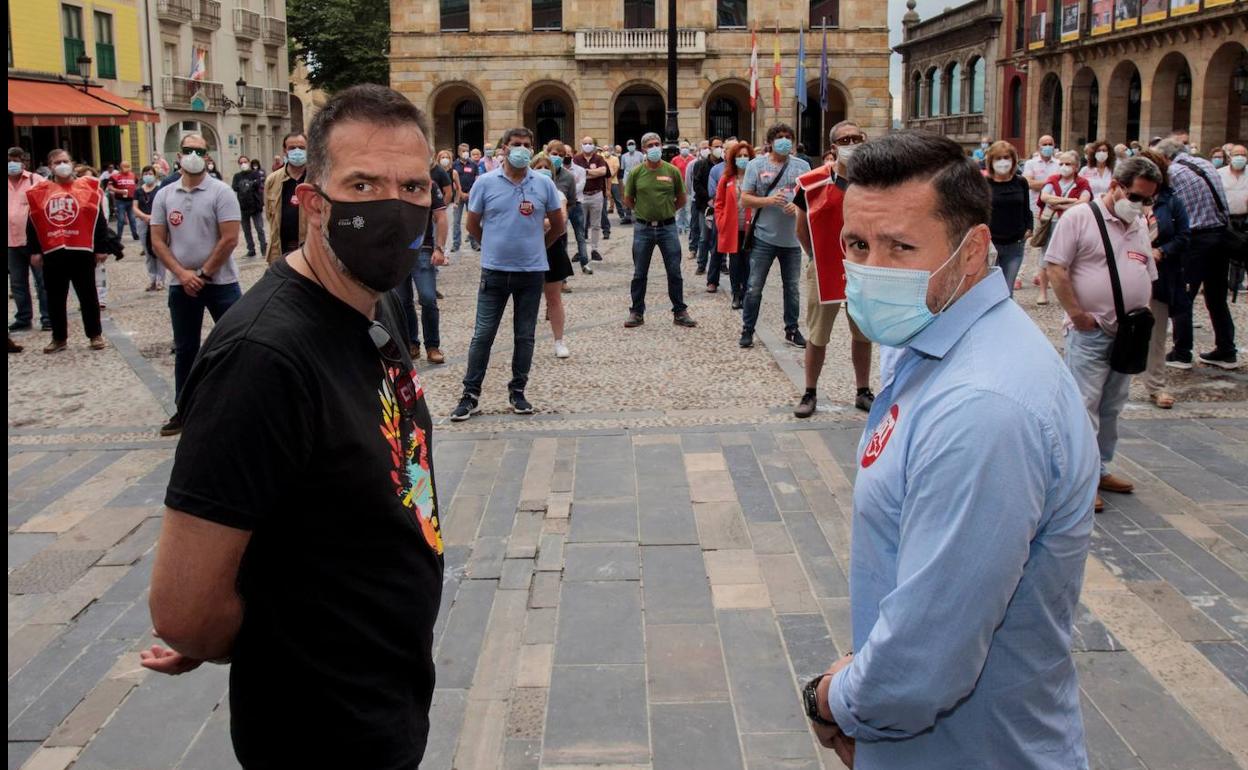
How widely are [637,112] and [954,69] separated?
1481 centimetres

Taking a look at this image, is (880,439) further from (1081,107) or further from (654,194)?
(1081,107)

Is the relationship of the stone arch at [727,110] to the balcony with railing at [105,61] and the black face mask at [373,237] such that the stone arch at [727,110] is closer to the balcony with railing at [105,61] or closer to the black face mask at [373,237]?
the balcony with railing at [105,61]

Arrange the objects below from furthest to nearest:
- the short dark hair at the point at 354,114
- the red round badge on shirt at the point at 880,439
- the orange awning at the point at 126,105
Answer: the orange awning at the point at 126,105 < the short dark hair at the point at 354,114 < the red round badge on shirt at the point at 880,439

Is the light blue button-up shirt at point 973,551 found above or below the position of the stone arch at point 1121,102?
below

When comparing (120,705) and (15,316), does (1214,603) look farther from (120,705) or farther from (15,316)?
(15,316)

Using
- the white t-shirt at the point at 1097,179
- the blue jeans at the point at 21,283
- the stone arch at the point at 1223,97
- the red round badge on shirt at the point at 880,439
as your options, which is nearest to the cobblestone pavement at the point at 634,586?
the red round badge on shirt at the point at 880,439

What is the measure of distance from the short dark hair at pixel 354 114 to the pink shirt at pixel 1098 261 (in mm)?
4397

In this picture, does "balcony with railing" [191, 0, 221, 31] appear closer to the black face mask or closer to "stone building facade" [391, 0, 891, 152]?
"stone building facade" [391, 0, 891, 152]

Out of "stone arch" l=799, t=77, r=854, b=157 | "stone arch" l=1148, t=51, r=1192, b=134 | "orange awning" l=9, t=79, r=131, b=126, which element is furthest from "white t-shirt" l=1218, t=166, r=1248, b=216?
"stone arch" l=799, t=77, r=854, b=157

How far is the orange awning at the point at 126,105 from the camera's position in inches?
1292

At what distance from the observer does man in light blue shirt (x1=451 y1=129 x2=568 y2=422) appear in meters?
7.57

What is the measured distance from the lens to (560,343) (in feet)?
31.4

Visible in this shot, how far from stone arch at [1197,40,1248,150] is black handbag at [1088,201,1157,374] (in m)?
29.2

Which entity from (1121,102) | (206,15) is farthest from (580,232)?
(206,15)
